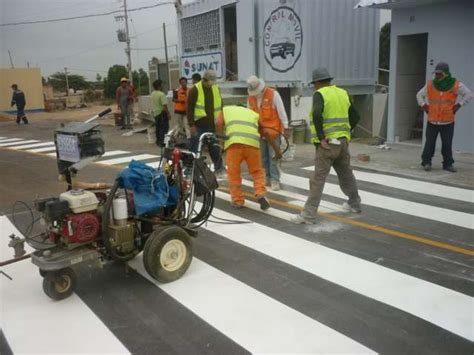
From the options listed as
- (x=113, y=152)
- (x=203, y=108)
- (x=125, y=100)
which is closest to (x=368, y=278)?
(x=203, y=108)

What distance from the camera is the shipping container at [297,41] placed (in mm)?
13547

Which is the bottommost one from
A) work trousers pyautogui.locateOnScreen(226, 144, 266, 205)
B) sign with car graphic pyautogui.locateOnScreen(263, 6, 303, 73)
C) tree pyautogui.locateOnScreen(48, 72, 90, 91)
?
tree pyautogui.locateOnScreen(48, 72, 90, 91)

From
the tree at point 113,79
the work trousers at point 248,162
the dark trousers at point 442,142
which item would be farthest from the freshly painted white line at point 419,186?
the tree at point 113,79

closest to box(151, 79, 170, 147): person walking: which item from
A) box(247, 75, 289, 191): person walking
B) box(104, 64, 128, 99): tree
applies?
box(247, 75, 289, 191): person walking

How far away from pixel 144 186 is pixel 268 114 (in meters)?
3.68

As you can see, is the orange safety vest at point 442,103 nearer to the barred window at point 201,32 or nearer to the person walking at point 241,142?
the person walking at point 241,142

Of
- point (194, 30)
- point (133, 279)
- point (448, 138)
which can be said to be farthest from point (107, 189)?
point (194, 30)

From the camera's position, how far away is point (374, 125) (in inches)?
576

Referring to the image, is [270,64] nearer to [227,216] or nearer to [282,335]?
[227,216]

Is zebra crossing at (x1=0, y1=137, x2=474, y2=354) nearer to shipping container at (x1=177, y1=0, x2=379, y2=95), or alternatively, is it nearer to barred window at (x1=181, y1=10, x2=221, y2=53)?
shipping container at (x1=177, y1=0, x2=379, y2=95)

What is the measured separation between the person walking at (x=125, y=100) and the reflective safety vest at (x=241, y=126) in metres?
12.9

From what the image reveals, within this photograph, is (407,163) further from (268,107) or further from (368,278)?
(368,278)

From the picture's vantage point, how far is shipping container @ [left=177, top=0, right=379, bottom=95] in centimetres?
1355

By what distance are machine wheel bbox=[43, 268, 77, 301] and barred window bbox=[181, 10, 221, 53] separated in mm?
13654
